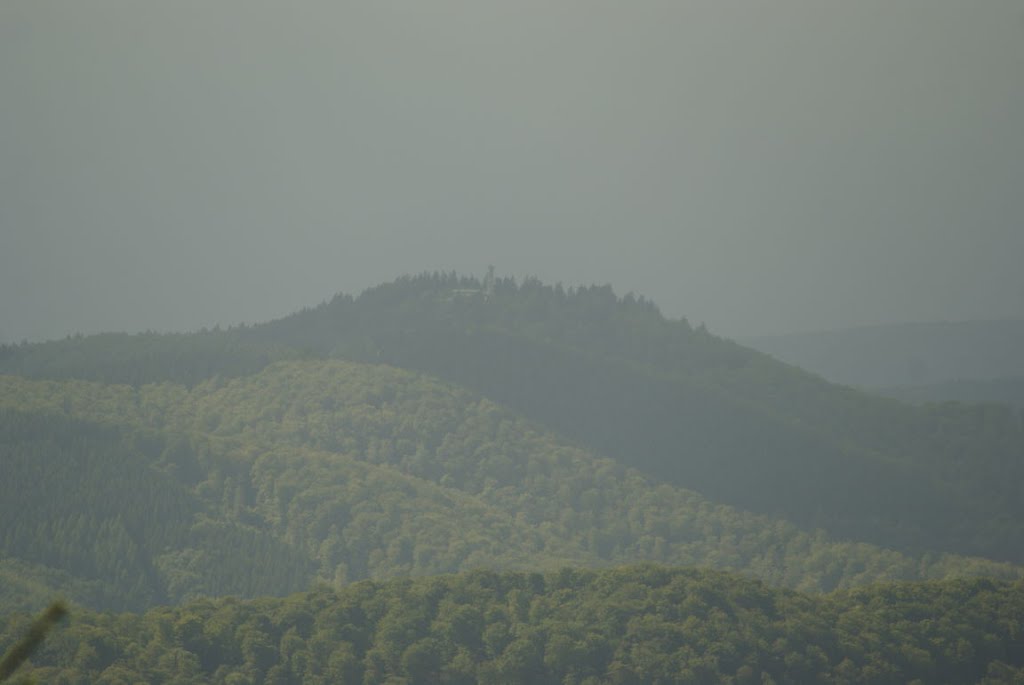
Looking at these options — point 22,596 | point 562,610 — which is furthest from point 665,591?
point 22,596

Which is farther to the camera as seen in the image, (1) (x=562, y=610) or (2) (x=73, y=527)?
(2) (x=73, y=527)

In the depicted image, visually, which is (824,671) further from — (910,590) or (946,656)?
(910,590)

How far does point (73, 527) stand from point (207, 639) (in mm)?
108679

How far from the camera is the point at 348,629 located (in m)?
101

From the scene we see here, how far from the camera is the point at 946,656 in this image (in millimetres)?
99000

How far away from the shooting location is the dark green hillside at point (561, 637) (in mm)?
93375

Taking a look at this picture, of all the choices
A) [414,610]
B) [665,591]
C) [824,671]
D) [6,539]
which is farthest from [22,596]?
[824,671]

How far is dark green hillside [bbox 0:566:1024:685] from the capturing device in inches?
3676

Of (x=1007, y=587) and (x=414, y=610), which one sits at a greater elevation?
(x=1007, y=587)

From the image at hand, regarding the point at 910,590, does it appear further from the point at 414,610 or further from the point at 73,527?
the point at 73,527

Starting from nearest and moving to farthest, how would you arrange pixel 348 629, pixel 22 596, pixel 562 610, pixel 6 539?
pixel 348 629 → pixel 562 610 → pixel 22 596 → pixel 6 539

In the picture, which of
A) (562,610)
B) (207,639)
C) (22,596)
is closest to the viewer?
(207,639)

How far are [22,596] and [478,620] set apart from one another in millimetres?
83720

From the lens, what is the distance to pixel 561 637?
328 ft
